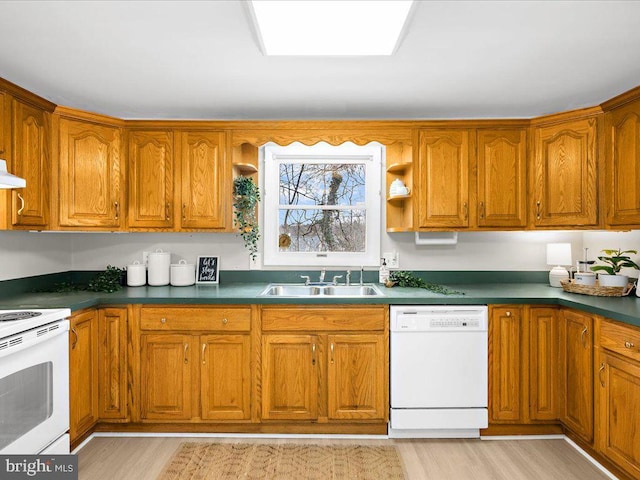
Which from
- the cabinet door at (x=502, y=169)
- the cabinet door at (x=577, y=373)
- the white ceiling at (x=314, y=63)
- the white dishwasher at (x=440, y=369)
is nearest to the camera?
the white ceiling at (x=314, y=63)

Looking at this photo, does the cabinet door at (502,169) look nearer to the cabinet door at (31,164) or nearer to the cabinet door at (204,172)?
the cabinet door at (204,172)

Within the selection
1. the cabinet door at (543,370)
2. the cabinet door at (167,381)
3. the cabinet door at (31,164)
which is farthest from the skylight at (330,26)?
the cabinet door at (543,370)

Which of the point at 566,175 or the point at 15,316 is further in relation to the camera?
the point at 566,175

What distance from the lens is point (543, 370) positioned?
2.72m

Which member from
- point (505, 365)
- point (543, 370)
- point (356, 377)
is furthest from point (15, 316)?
point (543, 370)

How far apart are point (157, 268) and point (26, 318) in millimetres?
1155

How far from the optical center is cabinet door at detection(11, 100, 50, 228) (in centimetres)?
246

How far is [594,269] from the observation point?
9.48ft

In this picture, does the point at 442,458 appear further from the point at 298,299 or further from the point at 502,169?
the point at 502,169

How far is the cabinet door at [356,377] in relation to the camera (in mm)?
2725

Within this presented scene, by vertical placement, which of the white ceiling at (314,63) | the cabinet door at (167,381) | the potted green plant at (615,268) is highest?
the white ceiling at (314,63)

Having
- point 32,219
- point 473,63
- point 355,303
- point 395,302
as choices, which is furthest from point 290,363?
point 473,63

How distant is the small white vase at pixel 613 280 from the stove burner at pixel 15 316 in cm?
355

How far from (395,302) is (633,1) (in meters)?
1.94
